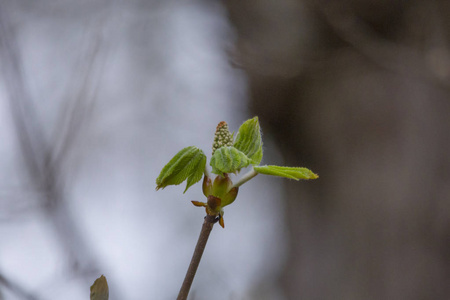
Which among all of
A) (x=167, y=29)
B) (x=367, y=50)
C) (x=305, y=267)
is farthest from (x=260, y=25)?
(x=167, y=29)

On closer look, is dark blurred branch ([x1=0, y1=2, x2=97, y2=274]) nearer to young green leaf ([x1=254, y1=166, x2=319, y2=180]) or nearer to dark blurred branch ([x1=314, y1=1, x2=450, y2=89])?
young green leaf ([x1=254, y1=166, x2=319, y2=180])

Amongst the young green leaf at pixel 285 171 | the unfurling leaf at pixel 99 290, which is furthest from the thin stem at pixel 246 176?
the unfurling leaf at pixel 99 290

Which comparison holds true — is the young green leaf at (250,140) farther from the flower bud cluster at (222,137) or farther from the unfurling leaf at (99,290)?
the unfurling leaf at (99,290)

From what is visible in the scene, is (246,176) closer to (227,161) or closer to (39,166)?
(227,161)

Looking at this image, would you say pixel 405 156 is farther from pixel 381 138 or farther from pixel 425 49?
pixel 425 49

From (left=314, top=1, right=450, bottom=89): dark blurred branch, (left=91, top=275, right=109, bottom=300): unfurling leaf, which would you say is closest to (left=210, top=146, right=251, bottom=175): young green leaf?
(left=91, top=275, right=109, bottom=300): unfurling leaf

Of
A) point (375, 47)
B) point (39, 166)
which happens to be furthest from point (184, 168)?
point (375, 47)
